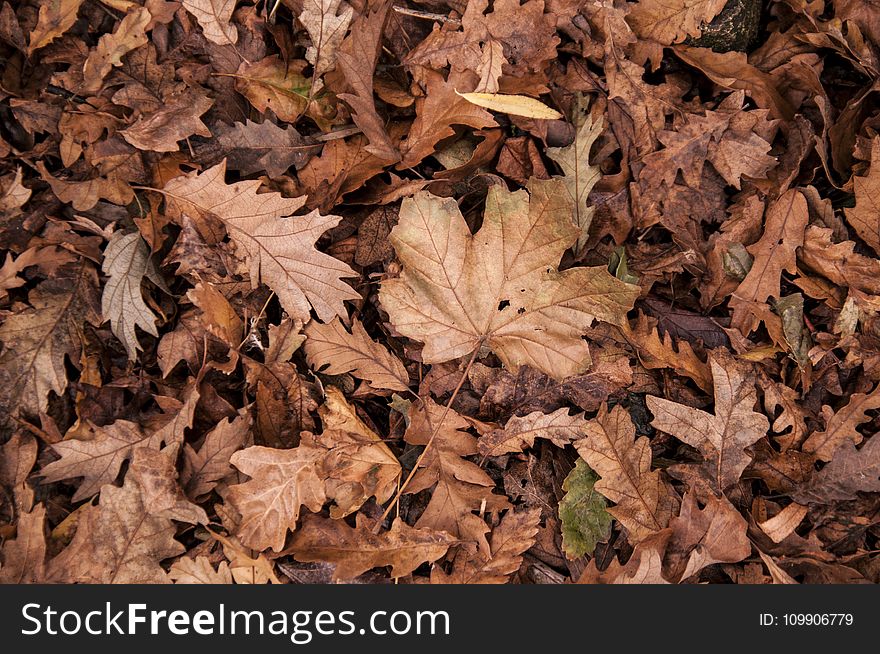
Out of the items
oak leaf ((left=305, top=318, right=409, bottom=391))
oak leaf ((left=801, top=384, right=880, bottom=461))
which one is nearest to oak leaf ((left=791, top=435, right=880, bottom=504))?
oak leaf ((left=801, top=384, right=880, bottom=461))

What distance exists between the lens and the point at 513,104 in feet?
7.02

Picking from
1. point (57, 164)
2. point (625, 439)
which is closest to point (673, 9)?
point (625, 439)

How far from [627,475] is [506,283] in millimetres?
710

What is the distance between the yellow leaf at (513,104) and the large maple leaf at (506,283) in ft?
0.90

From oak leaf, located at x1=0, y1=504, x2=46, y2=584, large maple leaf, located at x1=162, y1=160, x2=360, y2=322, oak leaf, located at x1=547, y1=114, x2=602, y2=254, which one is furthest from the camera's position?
oak leaf, located at x1=547, y1=114, x2=602, y2=254

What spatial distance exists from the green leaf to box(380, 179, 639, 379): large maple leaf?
0.35m

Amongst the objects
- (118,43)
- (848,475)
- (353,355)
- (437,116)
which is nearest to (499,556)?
(353,355)

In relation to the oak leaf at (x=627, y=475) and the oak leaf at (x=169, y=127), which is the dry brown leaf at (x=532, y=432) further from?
the oak leaf at (x=169, y=127)

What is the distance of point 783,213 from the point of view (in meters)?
2.24

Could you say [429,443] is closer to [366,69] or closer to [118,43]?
[366,69]

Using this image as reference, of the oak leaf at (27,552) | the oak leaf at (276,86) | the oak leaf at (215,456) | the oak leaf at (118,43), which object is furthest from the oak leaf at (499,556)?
the oak leaf at (118,43)

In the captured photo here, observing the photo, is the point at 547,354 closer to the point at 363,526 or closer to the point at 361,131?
the point at 363,526

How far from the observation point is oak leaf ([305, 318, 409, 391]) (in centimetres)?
215

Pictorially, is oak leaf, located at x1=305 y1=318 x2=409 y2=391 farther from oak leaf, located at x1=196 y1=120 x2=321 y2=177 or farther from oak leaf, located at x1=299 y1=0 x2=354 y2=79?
oak leaf, located at x1=299 y1=0 x2=354 y2=79
